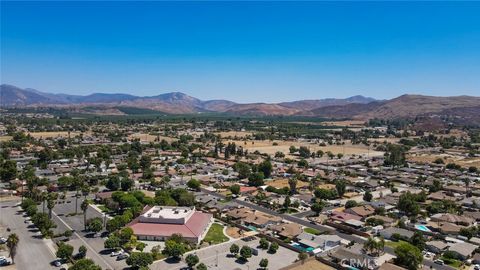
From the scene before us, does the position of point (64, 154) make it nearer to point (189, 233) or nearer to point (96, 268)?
point (189, 233)

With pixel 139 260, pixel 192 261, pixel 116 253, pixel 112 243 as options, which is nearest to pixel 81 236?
pixel 112 243

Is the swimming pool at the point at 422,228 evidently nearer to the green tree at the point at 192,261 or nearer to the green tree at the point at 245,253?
the green tree at the point at 245,253

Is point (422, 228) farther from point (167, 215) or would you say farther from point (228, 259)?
point (167, 215)

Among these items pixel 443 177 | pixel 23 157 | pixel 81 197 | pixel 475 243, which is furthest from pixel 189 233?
pixel 23 157

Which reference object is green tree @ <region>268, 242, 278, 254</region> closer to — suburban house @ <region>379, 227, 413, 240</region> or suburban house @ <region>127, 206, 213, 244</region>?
suburban house @ <region>127, 206, 213, 244</region>

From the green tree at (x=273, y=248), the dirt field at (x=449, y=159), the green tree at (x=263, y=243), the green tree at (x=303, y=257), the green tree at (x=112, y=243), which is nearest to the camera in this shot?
the green tree at (x=303, y=257)

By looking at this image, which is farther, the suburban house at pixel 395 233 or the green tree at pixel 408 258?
the suburban house at pixel 395 233

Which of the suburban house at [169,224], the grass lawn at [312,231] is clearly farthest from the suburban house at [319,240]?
the suburban house at [169,224]
